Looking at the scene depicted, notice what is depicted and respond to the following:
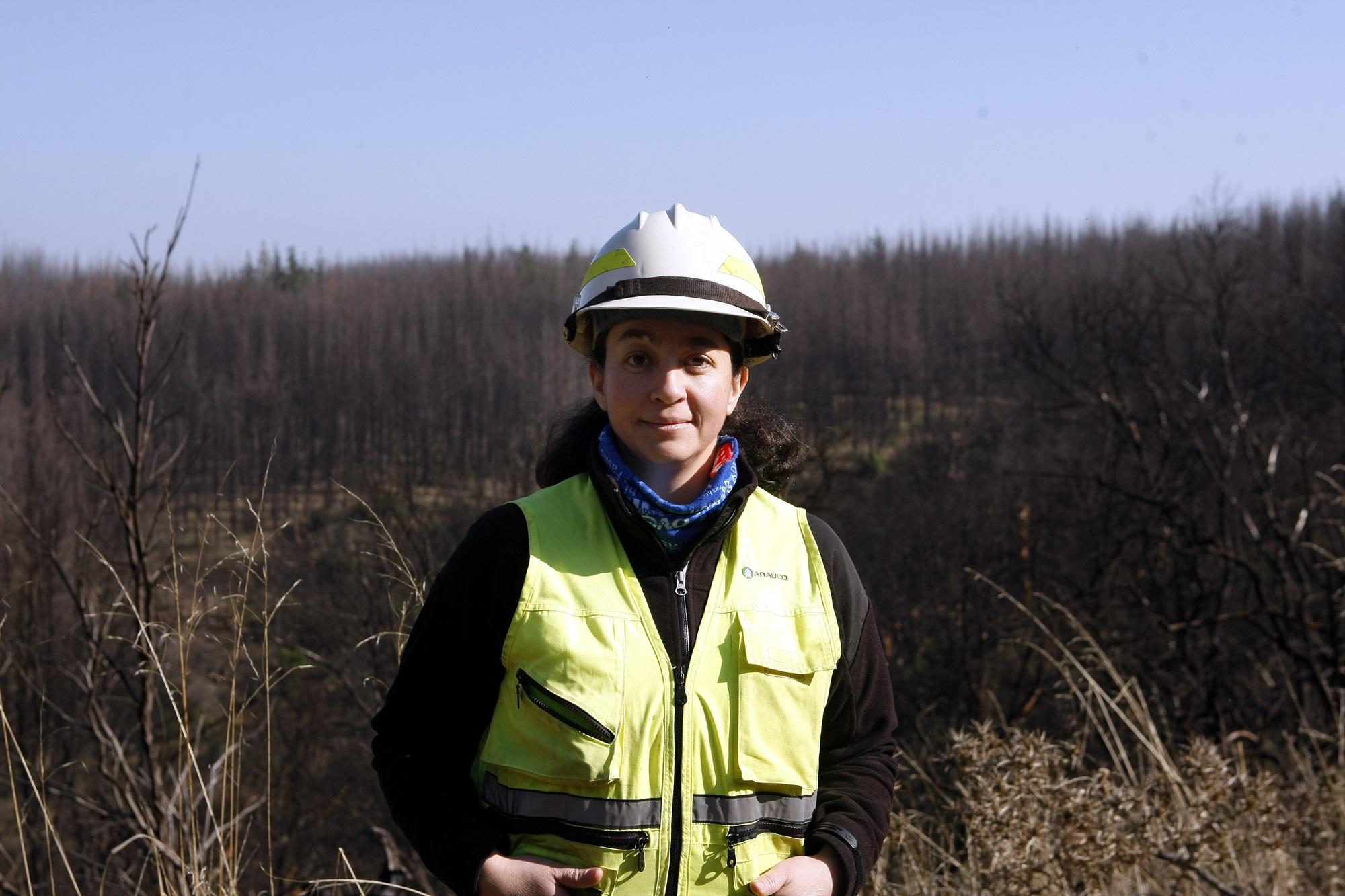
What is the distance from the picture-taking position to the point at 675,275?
2.03m

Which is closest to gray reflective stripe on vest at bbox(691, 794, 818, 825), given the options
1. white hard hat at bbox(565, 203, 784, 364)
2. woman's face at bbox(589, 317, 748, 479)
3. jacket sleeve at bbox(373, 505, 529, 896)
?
jacket sleeve at bbox(373, 505, 529, 896)

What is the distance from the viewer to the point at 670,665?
1908 millimetres

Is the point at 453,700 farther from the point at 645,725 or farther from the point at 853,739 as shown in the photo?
the point at 853,739

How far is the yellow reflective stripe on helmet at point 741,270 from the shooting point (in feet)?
6.84

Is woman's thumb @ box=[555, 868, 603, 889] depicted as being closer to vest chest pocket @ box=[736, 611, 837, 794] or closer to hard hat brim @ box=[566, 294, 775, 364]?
vest chest pocket @ box=[736, 611, 837, 794]

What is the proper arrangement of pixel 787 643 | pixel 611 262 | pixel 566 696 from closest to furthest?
pixel 566 696
pixel 787 643
pixel 611 262

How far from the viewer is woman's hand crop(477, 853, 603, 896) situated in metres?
1.86

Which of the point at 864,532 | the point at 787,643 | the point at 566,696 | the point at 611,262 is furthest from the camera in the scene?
the point at 864,532

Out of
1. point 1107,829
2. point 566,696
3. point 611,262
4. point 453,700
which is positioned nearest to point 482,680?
point 453,700

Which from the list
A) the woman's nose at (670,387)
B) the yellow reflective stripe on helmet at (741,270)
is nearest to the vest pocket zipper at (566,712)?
the woman's nose at (670,387)

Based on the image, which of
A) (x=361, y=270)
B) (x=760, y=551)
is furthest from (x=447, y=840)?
(x=361, y=270)

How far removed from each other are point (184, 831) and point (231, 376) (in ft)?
197

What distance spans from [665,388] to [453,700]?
594 mm

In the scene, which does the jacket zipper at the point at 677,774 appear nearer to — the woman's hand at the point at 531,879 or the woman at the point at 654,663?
the woman at the point at 654,663
